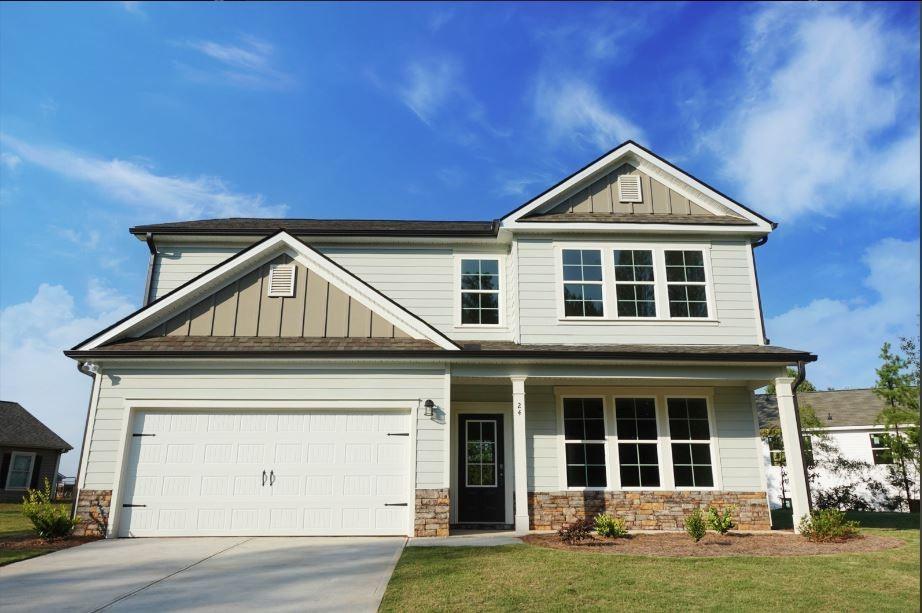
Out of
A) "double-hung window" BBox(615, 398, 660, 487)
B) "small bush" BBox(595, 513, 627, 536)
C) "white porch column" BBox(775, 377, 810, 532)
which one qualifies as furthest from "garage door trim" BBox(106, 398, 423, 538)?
"white porch column" BBox(775, 377, 810, 532)

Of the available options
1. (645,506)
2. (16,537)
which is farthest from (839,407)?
(16,537)

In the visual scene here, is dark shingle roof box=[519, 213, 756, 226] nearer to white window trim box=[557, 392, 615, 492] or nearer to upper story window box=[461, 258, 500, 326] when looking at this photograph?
upper story window box=[461, 258, 500, 326]

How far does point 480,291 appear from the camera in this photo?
13.0 metres

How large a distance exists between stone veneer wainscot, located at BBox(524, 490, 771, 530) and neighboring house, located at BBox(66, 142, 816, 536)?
0.13 feet

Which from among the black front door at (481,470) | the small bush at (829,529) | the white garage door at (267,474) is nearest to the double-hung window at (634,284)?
the black front door at (481,470)

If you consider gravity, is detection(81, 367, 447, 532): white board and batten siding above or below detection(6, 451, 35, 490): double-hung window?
above

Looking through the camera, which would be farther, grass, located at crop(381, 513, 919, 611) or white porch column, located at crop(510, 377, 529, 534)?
white porch column, located at crop(510, 377, 529, 534)

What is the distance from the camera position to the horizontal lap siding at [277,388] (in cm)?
1023

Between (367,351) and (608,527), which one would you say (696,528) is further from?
(367,351)

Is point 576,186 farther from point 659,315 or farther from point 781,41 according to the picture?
point 781,41

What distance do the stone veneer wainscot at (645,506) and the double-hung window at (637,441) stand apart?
0.32 metres

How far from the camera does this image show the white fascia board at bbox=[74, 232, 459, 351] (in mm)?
10711

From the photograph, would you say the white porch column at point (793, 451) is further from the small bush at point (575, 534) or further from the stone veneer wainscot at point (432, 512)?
the stone veneer wainscot at point (432, 512)

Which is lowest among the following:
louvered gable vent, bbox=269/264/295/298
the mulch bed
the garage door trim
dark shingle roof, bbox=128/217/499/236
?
the mulch bed
